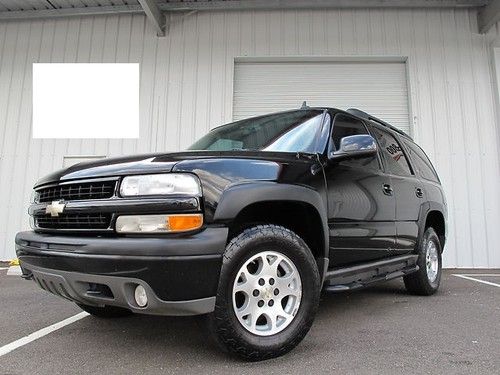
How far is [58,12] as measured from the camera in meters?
9.19

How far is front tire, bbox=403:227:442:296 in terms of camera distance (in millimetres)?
4544

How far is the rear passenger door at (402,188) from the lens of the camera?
402 cm

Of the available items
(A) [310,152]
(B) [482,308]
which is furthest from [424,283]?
(A) [310,152]

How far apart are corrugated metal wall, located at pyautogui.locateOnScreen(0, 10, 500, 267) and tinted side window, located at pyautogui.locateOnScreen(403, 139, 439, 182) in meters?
3.65

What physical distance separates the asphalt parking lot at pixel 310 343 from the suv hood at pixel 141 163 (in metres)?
0.94

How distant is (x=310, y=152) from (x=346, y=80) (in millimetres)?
6529

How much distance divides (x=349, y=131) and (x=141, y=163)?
6.55 ft

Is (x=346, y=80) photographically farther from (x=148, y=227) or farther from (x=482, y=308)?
(x=148, y=227)

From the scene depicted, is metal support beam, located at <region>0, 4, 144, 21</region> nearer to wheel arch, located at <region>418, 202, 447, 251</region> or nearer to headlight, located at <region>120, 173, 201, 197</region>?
wheel arch, located at <region>418, 202, 447, 251</region>

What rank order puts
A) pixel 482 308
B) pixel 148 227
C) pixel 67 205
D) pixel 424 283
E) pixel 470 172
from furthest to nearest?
pixel 470 172 → pixel 424 283 → pixel 482 308 → pixel 67 205 → pixel 148 227

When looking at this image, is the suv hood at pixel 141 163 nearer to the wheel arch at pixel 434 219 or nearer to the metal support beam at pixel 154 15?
the wheel arch at pixel 434 219

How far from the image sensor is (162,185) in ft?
7.57

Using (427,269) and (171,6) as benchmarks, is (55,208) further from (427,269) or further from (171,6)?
(171,6)
